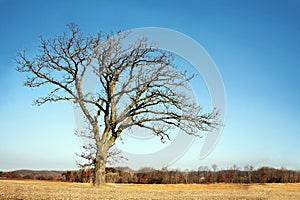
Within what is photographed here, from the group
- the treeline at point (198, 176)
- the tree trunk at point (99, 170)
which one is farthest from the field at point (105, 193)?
the treeline at point (198, 176)

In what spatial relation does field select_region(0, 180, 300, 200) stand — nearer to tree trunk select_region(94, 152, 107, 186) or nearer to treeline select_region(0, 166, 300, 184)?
tree trunk select_region(94, 152, 107, 186)

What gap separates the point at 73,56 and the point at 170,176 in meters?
70.6

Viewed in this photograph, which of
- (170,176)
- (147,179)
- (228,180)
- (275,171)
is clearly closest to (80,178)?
(147,179)

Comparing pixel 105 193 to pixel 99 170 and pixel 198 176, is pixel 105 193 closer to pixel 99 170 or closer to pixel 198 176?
pixel 99 170

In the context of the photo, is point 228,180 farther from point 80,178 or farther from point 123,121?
point 123,121

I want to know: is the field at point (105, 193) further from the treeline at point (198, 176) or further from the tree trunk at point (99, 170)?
the treeline at point (198, 176)

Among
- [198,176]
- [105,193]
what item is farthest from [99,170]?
[198,176]

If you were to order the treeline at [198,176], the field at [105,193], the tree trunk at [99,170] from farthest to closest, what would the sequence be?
the treeline at [198,176]
the tree trunk at [99,170]
the field at [105,193]

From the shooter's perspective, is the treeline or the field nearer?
the field

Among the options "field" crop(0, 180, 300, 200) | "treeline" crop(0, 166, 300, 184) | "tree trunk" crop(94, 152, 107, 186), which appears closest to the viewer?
"field" crop(0, 180, 300, 200)

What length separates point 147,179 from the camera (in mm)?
84938

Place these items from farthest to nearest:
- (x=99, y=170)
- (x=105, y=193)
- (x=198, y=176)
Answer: (x=198, y=176), (x=99, y=170), (x=105, y=193)

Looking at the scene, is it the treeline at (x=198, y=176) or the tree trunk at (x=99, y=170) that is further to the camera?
the treeline at (x=198, y=176)

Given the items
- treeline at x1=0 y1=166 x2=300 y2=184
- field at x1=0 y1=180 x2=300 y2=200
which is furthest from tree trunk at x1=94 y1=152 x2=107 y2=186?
treeline at x1=0 y1=166 x2=300 y2=184
